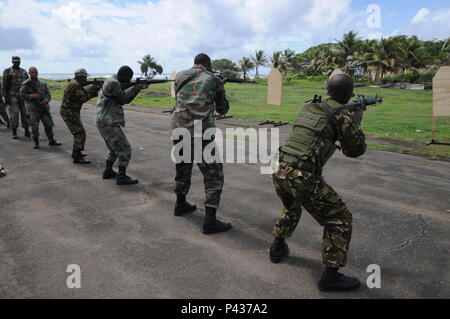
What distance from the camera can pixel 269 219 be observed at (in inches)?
172

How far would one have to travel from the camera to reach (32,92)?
26.2ft

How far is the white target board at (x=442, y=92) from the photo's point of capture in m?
8.70

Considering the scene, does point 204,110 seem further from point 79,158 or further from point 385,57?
point 385,57

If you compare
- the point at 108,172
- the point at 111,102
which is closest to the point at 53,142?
the point at 108,172

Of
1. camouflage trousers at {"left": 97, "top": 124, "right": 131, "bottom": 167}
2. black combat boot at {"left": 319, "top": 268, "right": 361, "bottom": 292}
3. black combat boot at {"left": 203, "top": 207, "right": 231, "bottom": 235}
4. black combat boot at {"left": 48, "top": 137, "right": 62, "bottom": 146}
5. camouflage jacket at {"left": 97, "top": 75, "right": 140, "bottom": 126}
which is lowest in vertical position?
black combat boot at {"left": 319, "top": 268, "right": 361, "bottom": 292}

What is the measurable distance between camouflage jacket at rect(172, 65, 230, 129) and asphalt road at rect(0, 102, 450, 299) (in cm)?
131

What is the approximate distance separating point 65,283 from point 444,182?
6.04 m

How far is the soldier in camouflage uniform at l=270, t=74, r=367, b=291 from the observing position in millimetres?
2785

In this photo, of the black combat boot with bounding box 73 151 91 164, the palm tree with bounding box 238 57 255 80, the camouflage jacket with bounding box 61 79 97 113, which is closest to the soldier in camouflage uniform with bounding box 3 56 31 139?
the camouflage jacket with bounding box 61 79 97 113

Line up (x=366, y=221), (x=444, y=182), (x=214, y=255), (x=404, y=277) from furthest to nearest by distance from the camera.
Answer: (x=444, y=182), (x=366, y=221), (x=214, y=255), (x=404, y=277)

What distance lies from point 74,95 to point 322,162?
228 inches

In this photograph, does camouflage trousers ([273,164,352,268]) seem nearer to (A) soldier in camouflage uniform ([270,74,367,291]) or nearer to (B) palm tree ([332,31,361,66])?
(A) soldier in camouflage uniform ([270,74,367,291])
